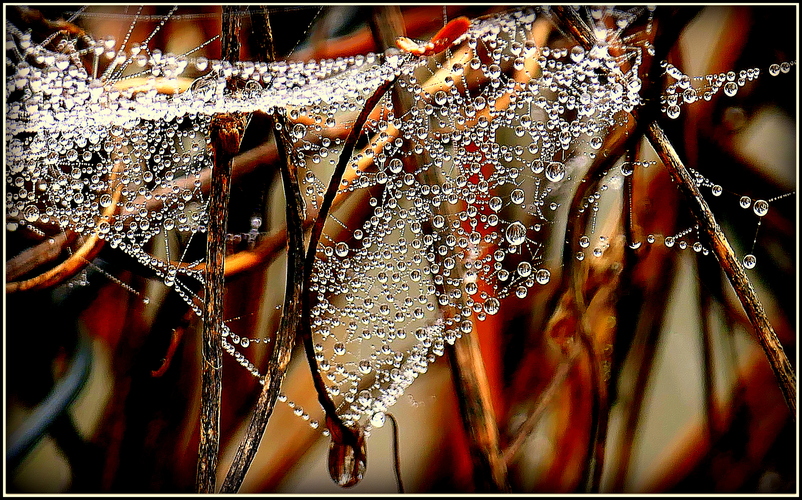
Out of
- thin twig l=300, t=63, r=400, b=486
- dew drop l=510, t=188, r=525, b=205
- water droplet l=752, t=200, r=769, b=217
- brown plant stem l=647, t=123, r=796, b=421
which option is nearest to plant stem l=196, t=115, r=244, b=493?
thin twig l=300, t=63, r=400, b=486

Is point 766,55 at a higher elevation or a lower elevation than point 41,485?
higher

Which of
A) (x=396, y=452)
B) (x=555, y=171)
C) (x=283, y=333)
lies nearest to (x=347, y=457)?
(x=396, y=452)

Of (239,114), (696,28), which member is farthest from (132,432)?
(696,28)

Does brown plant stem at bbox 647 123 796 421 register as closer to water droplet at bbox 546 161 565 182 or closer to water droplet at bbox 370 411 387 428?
water droplet at bbox 546 161 565 182

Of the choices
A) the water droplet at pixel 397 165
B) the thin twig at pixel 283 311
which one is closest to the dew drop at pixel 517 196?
the water droplet at pixel 397 165

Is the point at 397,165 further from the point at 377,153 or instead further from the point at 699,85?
the point at 699,85

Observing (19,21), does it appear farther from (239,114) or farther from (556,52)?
(556,52)

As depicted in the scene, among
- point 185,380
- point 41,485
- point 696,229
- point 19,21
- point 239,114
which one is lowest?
point 41,485
